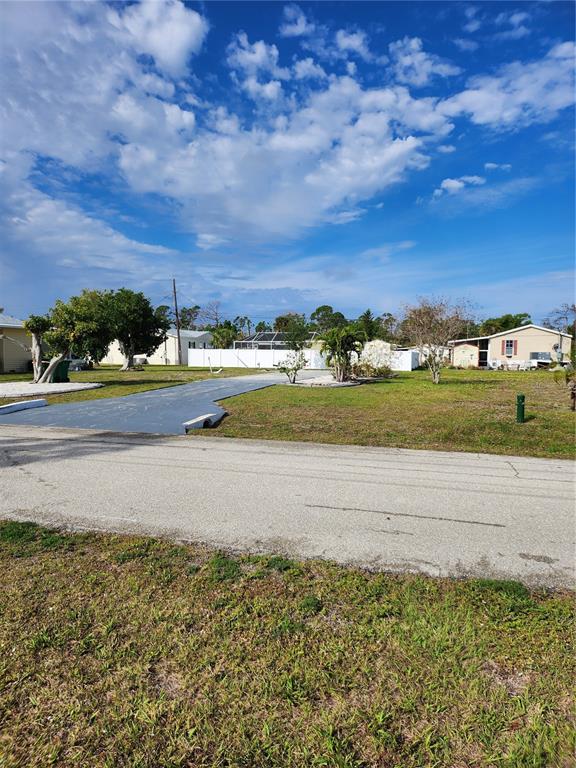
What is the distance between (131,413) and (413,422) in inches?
293

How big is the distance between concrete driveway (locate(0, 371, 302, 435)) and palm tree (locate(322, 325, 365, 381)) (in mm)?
7792

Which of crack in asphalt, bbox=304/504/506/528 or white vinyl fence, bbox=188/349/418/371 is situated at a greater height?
white vinyl fence, bbox=188/349/418/371

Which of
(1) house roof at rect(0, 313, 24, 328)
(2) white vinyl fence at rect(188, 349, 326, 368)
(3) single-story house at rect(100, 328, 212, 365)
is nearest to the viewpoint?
(1) house roof at rect(0, 313, 24, 328)

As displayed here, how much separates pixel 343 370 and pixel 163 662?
20.4m

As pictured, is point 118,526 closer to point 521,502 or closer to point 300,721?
point 300,721

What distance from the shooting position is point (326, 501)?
500cm

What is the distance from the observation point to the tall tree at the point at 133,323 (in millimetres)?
35125

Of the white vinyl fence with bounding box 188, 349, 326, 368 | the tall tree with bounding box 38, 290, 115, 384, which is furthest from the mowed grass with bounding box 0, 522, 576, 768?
the white vinyl fence with bounding box 188, 349, 326, 368

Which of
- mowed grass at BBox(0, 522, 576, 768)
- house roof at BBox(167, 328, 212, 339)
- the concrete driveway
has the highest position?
house roof at BBox(167, 328, 212, 339)

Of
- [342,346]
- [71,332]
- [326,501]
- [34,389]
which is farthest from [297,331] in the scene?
[326,501]

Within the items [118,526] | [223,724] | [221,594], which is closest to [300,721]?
[223,724]

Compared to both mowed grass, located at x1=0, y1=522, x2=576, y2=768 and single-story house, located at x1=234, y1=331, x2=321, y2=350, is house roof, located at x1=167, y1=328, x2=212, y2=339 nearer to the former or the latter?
single-story house, located at x1=234, y1=331, x2=321, y2=350

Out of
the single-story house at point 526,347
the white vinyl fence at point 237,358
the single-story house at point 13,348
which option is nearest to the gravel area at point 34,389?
the single-story house at point 13,348

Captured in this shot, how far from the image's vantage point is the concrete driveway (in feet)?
32.8
